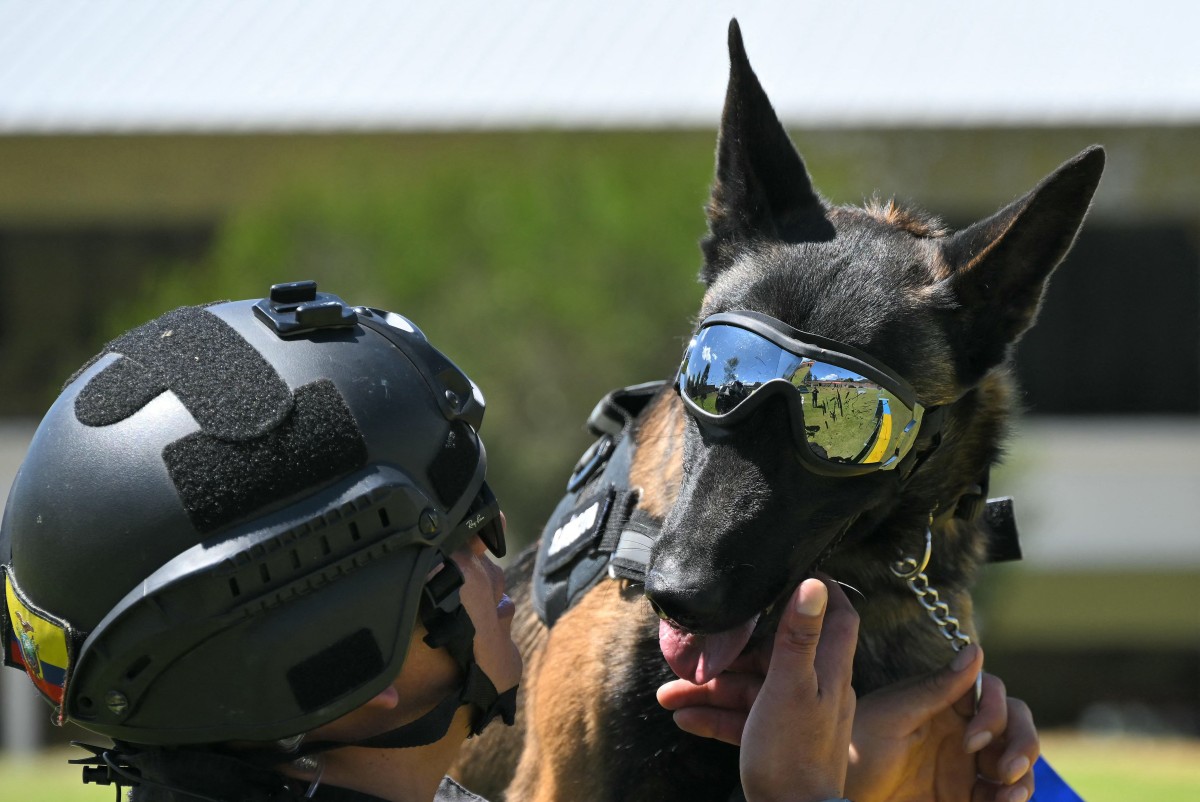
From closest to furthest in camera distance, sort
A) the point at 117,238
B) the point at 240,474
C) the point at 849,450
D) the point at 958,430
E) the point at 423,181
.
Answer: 1. the point at 240,474
2. the point at 849,450
3. the point at 958,430
4. the point at 423,181
5. the point at 117,238

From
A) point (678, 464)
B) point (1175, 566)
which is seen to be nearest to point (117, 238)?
point (1175, 566)

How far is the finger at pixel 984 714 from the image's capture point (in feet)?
11.1

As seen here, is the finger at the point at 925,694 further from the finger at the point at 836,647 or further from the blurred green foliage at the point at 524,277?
the blurred green foliage at the point at 524,277

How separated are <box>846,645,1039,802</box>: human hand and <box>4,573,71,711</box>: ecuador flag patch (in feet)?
5.61

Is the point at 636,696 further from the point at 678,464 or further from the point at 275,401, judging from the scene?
the point at 275,401

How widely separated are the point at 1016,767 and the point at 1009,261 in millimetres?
1169

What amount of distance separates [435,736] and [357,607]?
32 centimetres

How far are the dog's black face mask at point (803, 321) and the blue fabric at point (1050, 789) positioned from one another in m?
0.93

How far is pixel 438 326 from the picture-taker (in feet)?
42.3

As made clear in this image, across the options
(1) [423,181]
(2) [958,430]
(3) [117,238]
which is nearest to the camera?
(2) [958,430]

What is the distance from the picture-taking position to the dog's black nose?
2.92 metres

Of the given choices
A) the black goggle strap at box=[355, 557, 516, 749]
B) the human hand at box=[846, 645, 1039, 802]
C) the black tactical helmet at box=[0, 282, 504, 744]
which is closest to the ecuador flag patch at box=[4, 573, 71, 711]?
the black tactical helmet at box=[0, 282, 504, 744]

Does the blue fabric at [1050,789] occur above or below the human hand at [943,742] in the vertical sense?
below

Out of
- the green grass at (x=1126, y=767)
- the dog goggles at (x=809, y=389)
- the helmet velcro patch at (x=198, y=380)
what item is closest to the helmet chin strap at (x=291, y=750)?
the helmet velcro patch at (x=198, y=380)
